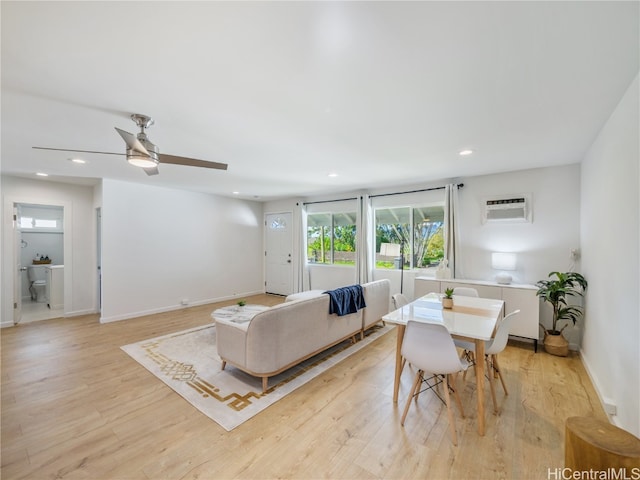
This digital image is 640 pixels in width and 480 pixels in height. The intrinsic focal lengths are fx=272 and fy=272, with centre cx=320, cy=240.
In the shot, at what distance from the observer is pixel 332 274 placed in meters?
6.38

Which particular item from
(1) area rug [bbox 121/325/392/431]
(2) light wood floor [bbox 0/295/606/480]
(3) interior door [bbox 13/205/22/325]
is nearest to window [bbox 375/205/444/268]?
(1) area rug [bbox 121/325/392/431]

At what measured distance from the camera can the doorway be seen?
5690 millimetres

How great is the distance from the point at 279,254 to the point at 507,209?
5.12 meters

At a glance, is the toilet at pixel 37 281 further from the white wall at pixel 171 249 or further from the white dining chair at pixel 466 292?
the white dining chair at pixel 466 292

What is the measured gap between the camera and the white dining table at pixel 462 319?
2074 mm

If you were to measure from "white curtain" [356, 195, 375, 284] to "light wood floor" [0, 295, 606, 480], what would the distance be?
253cm

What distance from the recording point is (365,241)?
5590mm

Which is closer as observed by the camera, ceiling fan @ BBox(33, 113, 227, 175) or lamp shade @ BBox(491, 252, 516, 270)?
ceiling fan @ BBox(33, 113, 227, 175)

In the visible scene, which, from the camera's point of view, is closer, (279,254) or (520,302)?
(520,302)

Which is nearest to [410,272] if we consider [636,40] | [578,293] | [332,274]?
[332,274]

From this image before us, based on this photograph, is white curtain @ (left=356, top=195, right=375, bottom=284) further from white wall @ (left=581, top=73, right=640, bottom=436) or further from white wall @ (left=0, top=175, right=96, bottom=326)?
white wall @ (left=0, top=175, right=96, bottom=326)

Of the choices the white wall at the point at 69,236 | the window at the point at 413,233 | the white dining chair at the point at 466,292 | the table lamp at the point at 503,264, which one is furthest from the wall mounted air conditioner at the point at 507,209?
the white wall at the point at 69,236

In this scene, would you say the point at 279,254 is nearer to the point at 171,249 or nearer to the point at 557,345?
the point at 171,249

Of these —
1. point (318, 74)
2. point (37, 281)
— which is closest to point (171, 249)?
point (37, 281)
